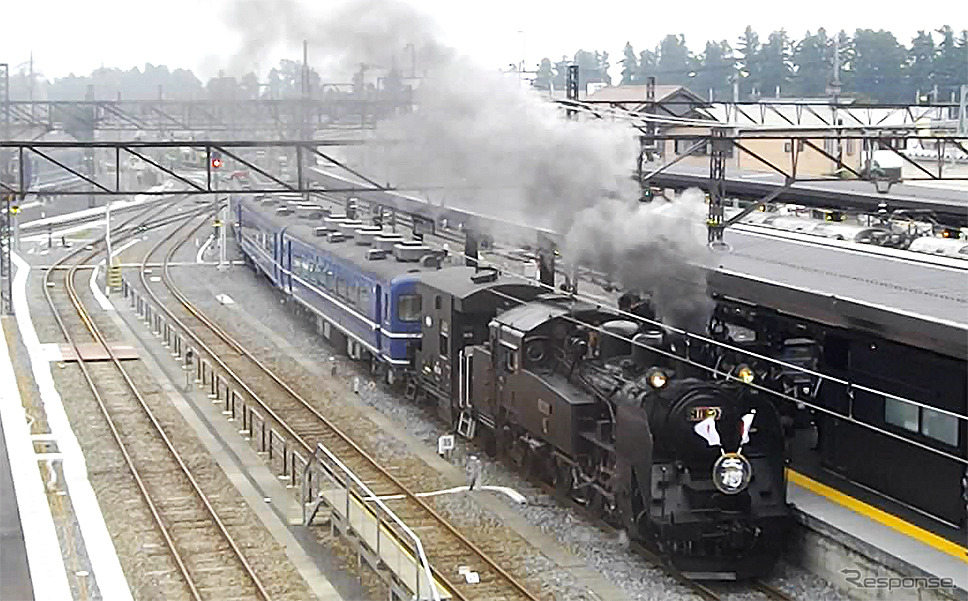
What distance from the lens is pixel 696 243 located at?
15.7 meters

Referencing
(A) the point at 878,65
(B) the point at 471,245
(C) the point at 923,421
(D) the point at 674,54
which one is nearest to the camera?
(C) the point at 923,421

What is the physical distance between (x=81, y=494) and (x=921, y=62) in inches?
1186

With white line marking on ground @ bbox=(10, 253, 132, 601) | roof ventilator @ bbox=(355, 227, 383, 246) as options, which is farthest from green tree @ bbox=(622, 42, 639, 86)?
white line marking on ground @ bbox=(10, 253, 132, 601)

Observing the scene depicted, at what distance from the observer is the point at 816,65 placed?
151 ft

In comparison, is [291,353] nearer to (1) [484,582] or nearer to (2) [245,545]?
(2) [245,545]

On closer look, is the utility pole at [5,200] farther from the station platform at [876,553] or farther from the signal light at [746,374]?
the station platform at [876,553]

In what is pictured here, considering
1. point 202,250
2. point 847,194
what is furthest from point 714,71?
point 847,194

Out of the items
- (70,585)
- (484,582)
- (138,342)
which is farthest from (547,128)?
(138,342)

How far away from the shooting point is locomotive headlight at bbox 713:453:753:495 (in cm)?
1292

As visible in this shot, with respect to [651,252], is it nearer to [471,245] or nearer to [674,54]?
[471,245]

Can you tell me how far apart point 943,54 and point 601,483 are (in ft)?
90.8

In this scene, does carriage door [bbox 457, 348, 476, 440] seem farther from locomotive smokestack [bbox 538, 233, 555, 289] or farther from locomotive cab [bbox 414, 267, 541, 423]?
locomotive smokestack [bbox 538, 233, 555, 289]

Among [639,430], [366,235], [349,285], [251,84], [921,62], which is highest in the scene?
[921,62]

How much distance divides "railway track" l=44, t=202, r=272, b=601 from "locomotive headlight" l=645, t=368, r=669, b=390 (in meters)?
4.30
